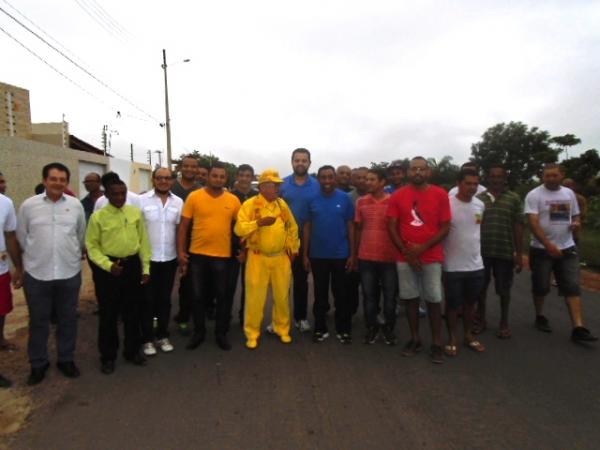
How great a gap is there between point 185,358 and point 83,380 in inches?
35.7

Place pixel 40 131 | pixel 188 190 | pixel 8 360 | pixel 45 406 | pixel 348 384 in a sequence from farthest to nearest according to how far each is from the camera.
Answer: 1. pixel 40 131
2. pixel 188 190
3. pixel 8 360
4. pixel 348 384
5. pixel 45 406

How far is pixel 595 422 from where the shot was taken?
2943 millimetres

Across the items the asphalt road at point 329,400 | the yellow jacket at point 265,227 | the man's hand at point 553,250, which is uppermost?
the yellow jacket at point 265,227

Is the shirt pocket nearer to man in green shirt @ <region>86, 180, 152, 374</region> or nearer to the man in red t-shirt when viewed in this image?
man in green shirt @ <region>86, 180, 152, 374</region>

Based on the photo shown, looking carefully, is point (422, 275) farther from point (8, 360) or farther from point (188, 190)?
point (8, 360)

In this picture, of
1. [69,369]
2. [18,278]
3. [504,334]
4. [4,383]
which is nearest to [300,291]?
[504,334]

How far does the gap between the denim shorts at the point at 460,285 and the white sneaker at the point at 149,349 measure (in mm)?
3048

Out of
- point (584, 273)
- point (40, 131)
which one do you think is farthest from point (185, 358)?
point (40, 131)

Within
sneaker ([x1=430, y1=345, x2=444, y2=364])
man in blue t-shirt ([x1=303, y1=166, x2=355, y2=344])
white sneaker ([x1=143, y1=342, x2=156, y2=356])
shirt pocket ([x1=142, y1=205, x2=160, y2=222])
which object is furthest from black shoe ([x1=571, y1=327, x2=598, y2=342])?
shirt pocket ([x1=142, y1=205, x2=160, y2=222])

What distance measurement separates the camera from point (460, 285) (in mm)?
→ 4305

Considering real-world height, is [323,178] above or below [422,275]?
above

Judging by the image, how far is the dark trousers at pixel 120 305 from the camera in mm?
3809

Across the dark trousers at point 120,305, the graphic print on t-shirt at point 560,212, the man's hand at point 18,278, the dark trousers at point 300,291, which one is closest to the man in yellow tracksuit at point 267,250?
the dark trousers at point 300,291

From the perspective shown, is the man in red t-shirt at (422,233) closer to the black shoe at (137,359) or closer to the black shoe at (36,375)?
the black shoe at (137,359)
